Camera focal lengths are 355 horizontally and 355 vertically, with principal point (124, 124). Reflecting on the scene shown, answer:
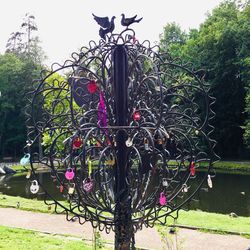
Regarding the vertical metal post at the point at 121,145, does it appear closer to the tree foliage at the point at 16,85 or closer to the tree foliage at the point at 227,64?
Answer: the tree foliage at the point at 227,64

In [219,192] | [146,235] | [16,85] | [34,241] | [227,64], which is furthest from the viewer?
[16,85]

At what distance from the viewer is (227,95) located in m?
22.0

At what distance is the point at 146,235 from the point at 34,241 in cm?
174

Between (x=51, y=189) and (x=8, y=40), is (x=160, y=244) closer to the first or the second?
(x=51, y=189)

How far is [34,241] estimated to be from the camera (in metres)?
5.40

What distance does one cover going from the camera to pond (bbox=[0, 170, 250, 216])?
1019 centimetres

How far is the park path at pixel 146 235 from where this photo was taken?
5.16 m

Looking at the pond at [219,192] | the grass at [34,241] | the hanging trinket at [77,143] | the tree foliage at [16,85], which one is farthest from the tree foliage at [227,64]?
the hanging trinket at [77,143]

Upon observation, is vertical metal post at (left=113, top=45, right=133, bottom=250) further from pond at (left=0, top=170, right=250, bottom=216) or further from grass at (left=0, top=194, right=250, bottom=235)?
pond at (left=0, top=170, right=250, bottom=216)

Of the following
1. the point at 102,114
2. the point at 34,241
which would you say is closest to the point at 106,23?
the point at 102,114

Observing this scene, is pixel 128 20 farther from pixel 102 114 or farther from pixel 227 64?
pixel 227 64

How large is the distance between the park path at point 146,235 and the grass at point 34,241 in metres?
0.27

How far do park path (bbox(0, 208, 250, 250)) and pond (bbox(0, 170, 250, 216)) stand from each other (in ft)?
5.47

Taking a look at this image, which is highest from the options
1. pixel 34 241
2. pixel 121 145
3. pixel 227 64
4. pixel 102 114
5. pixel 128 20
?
pixel 227 64
